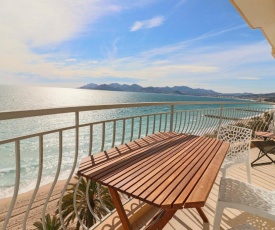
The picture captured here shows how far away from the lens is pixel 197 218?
7.70ft

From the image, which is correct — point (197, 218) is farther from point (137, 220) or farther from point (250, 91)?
point (250, 91)

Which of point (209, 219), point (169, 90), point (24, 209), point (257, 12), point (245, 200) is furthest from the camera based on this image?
point (169, 90)

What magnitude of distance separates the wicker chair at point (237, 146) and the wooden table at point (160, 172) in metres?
0.72

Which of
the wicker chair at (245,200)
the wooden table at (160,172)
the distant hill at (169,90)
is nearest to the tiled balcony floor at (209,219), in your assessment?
the wooden table at (160,172)

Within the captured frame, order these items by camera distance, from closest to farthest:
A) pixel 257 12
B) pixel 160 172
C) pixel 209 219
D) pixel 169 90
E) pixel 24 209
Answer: pixel 160 172 < pixel 209 219 < pixel 257 12 < pixel 24 209 < pixel 169 90

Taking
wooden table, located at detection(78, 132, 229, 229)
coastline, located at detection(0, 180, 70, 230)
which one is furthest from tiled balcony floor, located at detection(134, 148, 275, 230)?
coastline, located at detection(0, 180, 70, 230)

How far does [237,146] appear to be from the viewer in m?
3.18

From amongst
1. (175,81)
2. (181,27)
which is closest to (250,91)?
(175,81)

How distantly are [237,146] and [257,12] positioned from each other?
1.98 metres

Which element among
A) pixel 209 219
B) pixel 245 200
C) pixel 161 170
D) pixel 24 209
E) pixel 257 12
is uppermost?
pixel 257 12

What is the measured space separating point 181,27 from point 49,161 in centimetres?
1999

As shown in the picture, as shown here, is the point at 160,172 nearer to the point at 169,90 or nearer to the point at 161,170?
the point at 161,170

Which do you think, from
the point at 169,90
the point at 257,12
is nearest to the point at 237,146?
the point at 257,12

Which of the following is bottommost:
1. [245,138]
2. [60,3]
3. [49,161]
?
[49,161]
